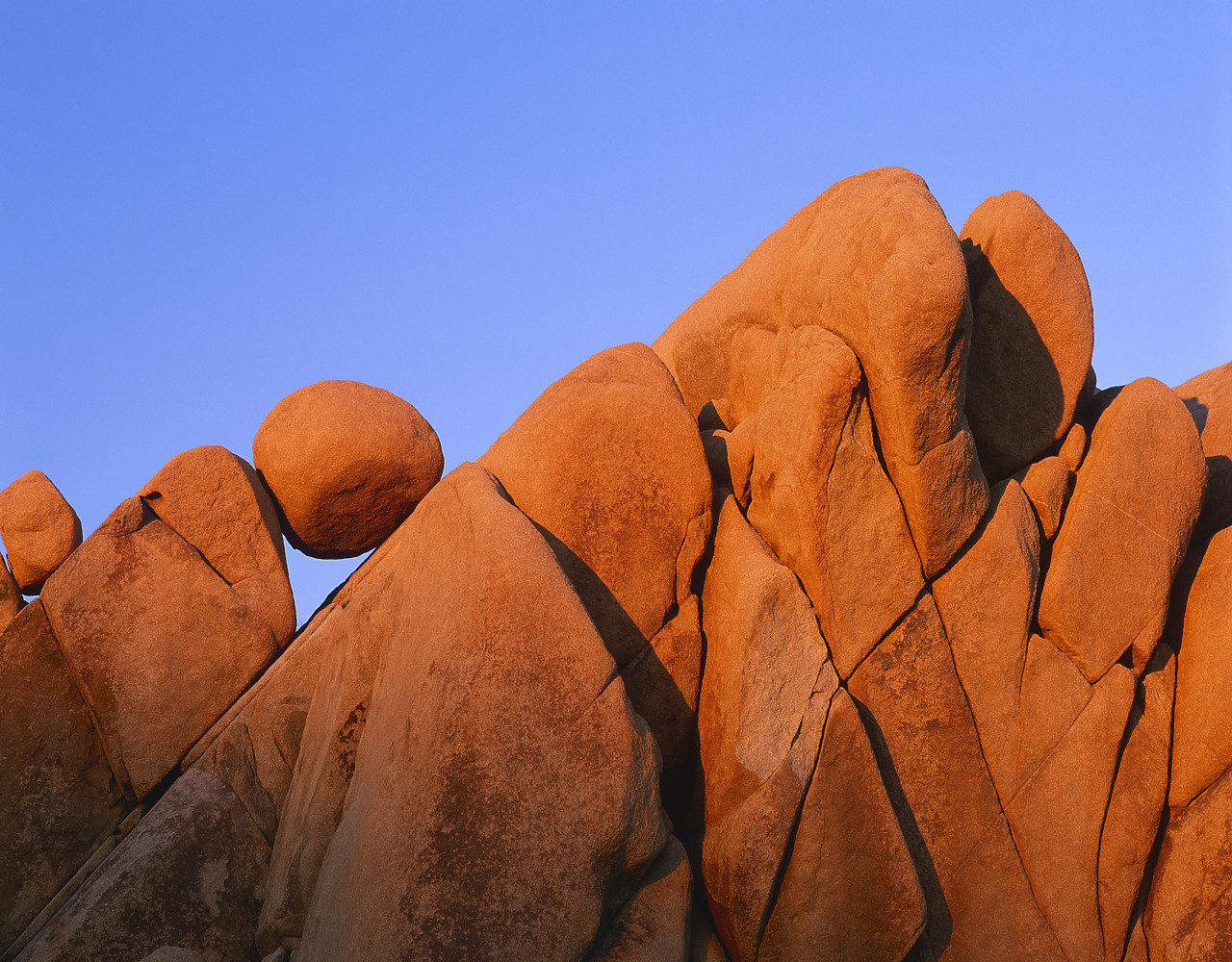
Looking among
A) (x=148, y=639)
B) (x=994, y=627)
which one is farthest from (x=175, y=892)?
(x=994, y=627)

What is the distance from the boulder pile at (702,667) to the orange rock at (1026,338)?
3cm

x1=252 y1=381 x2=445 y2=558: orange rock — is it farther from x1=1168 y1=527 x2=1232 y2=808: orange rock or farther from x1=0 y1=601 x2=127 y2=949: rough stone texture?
x1=1168 y1=527 x2=1232 y2=808: orange rock

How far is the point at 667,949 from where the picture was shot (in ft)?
19.5

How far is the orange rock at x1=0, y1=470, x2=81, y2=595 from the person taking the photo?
8211mm

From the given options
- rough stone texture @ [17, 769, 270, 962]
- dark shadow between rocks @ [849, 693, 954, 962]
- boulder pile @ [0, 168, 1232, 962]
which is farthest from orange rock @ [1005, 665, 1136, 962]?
rough stone texture @ [17, 769, 270, 962]

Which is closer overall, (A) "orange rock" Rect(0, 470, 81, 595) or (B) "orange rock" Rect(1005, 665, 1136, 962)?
(B) "orange rock" Rect(1005, 665, 1136, 962)

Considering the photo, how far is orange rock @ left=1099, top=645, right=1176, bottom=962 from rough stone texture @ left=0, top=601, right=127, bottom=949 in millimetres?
6852

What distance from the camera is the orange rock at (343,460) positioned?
8367 mm

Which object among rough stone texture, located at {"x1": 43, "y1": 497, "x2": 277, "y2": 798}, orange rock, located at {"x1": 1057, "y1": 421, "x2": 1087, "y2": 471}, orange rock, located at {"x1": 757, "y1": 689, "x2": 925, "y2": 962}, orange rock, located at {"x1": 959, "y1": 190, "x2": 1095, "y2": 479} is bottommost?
orange rock, located at {"x1": 757, "y1": 689, "x2": 925, "y2": 962}

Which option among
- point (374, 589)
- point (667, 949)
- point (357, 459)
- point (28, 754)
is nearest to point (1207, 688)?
point (667, 949)

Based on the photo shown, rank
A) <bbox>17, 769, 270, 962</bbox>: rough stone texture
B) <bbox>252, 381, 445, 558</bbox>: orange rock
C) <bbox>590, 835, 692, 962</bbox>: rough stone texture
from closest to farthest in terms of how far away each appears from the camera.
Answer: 1. <bbox>590, 835, 692, 962</bbox>: rough stone texture
2. <bbox>17, 769, 270, 962</bbox>: rough stone texture
3. <bbox>252, 381, 445, 558</bbox>: orange rock

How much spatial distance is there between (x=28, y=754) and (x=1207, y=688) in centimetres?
826

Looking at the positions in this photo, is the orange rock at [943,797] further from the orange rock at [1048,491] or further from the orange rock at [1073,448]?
the orange rock at [1073,448]

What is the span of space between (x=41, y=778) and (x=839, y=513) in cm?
584
